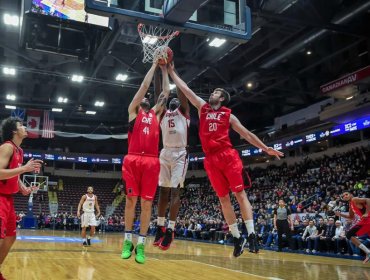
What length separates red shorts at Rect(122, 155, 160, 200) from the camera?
Result: 5.32 metres

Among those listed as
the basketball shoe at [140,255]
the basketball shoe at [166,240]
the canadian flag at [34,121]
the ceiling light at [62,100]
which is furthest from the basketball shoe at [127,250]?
the canadian flag at [34,121]

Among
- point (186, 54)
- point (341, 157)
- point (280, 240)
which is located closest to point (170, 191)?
point (280, 240)

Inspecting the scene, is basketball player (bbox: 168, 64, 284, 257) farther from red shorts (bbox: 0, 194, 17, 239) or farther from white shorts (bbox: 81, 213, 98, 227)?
white shorts (bbox: 81, 213, 98, 227)

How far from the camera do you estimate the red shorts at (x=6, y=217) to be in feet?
14.6

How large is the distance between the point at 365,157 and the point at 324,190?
2574 mm

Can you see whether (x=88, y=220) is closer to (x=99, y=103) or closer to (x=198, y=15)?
(x=198, y=15)

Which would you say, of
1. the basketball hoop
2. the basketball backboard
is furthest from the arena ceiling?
the basketball backboard

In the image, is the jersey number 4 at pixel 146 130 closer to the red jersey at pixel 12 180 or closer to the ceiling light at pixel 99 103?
the red jersey at pixel 12 180

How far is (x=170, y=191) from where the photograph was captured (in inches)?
242

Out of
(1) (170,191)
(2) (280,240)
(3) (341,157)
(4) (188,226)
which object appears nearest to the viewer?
(1) (170,191)

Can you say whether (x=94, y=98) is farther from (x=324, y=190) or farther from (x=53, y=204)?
(x=324, y=190)

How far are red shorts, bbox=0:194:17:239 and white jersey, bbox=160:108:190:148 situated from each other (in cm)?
224

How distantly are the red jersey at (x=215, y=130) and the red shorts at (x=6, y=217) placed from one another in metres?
2.45

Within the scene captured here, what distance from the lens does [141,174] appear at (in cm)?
538
